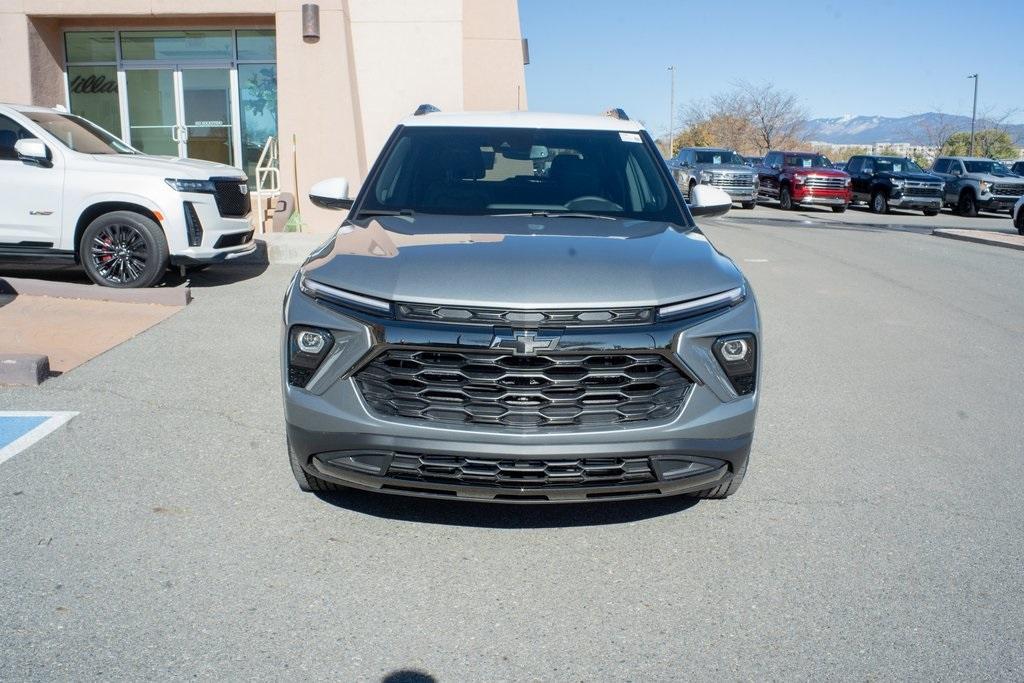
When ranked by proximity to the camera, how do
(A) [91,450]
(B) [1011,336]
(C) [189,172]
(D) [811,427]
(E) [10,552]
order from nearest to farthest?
1. (E) [10,552]
2. (A) [91,450]
3. (D) [811,427]
4. (B) [1011,336]
5. (C) [189,172]

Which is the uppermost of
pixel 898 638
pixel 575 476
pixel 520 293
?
pixel 520 293

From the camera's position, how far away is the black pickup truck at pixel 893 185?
2878 centimetres

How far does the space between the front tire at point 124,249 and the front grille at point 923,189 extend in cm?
2467

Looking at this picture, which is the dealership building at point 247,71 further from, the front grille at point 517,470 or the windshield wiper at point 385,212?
the front grille at point 517,470

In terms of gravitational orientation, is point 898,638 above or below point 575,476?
below

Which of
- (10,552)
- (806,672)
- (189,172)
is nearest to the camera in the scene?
(806,672)

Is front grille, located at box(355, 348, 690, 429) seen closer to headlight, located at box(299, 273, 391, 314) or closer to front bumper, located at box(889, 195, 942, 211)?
headlight, located at box(299, 273, 391, 314)

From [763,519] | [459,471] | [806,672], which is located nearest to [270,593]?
[459,471]

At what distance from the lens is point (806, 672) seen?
308 centimetres

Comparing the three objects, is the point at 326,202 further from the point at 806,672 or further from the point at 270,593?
the point at 806,672

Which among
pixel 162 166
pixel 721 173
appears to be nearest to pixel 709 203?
pixel 162 166

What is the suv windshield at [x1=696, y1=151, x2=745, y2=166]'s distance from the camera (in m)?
29.9

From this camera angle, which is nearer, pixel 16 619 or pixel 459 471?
pixel 16 619

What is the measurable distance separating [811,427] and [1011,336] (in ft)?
14.0
